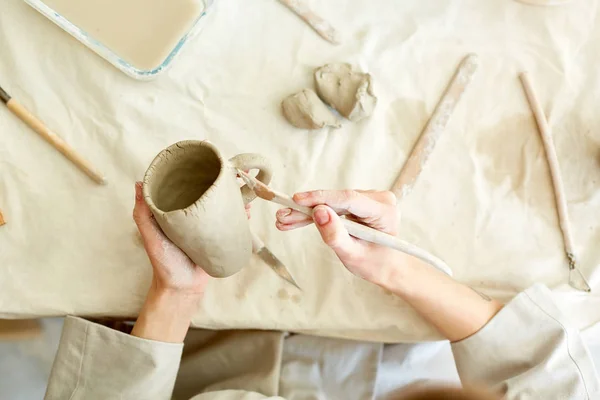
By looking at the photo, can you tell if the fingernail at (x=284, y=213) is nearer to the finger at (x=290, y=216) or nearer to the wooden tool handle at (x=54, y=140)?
the finger at (x=290, y=216)

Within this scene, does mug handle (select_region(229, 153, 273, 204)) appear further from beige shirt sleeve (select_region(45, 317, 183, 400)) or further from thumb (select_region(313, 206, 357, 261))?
beige shirt sleeve (select_region(45, 317, 183, 400))

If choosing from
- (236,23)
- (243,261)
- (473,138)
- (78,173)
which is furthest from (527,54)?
(78,173)

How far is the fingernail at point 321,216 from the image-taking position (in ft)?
2.01

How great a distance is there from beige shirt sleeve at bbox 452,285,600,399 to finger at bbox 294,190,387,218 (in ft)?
0.96

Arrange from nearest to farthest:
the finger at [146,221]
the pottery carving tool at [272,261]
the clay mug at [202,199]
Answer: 1. the clay mug at [202,199]
2. the finger at [146,221]
3. the pottery carving tool at [272,261]

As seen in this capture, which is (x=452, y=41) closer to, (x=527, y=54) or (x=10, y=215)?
(x=527, y=54)

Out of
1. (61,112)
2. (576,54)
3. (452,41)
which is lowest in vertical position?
(61,112)

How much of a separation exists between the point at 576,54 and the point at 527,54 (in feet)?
0.31

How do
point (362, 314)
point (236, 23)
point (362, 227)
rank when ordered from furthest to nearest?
point (236, 23)
point (362, 314)
point (362, 227)

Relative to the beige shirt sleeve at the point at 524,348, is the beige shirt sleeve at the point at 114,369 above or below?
below

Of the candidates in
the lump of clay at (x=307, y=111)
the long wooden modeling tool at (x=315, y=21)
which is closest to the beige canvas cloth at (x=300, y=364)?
Result: the lump of clay at (x=307, y=111)

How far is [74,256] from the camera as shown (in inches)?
33.9

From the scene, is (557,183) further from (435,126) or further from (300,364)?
(300,364)

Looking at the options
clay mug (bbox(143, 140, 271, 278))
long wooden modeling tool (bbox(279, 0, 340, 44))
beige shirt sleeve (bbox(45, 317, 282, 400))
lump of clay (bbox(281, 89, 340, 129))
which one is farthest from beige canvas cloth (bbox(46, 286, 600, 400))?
long wooden modeling tool (bbox(279, 0, 340, 44))
